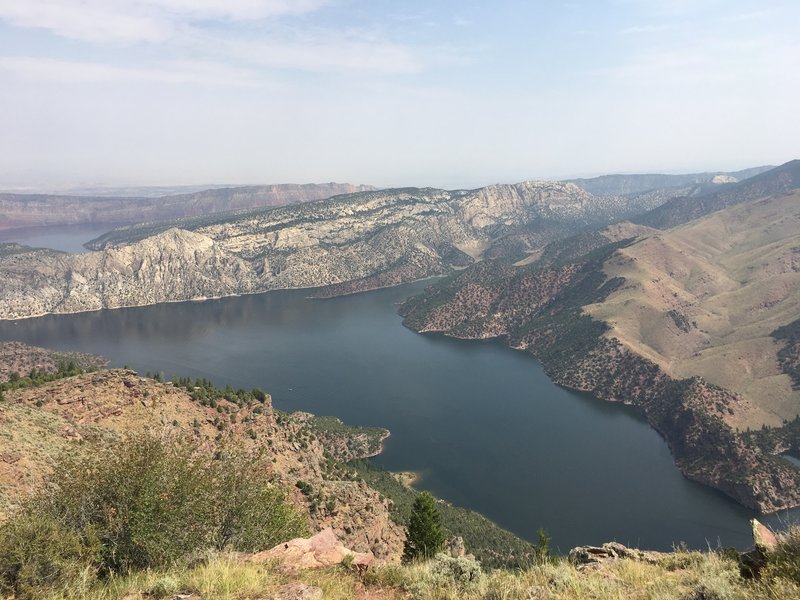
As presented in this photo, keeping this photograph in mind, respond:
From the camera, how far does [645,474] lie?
384 ft

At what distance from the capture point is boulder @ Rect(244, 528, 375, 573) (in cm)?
1856

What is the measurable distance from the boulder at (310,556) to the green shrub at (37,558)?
21.7 feet

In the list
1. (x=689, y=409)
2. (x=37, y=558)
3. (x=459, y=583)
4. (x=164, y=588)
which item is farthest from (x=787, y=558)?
(x=689, y=409)

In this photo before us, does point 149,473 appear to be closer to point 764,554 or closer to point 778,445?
point 764,554

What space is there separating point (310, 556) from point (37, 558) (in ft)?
32.6

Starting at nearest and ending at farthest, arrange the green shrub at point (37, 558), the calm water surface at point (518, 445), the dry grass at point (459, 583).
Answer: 1. the dry grass at point (459, 583)
2. the green shrub at point (37, 558)
3. the calm water surface at point (518, 445)

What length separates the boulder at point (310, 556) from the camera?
18558 mm

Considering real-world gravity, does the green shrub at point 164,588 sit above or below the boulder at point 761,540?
below

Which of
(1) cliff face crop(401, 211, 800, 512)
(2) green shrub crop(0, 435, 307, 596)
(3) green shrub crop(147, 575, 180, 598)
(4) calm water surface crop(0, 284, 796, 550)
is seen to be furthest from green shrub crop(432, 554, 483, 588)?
(1) cliff face crop(401, 211, 800, 512)

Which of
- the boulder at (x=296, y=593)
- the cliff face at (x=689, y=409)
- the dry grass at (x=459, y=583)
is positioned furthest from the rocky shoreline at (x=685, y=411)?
the boulder at (x=296, y=593)

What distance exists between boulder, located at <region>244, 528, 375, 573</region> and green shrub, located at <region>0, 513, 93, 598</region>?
6621 millimetres

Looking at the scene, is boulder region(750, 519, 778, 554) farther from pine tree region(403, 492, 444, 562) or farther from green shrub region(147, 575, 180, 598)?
pine tree region(403, 492, 444, 562)

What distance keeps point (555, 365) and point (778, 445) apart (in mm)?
76867

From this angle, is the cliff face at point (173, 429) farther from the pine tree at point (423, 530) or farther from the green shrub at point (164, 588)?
the green shrub at point (164, 588)
